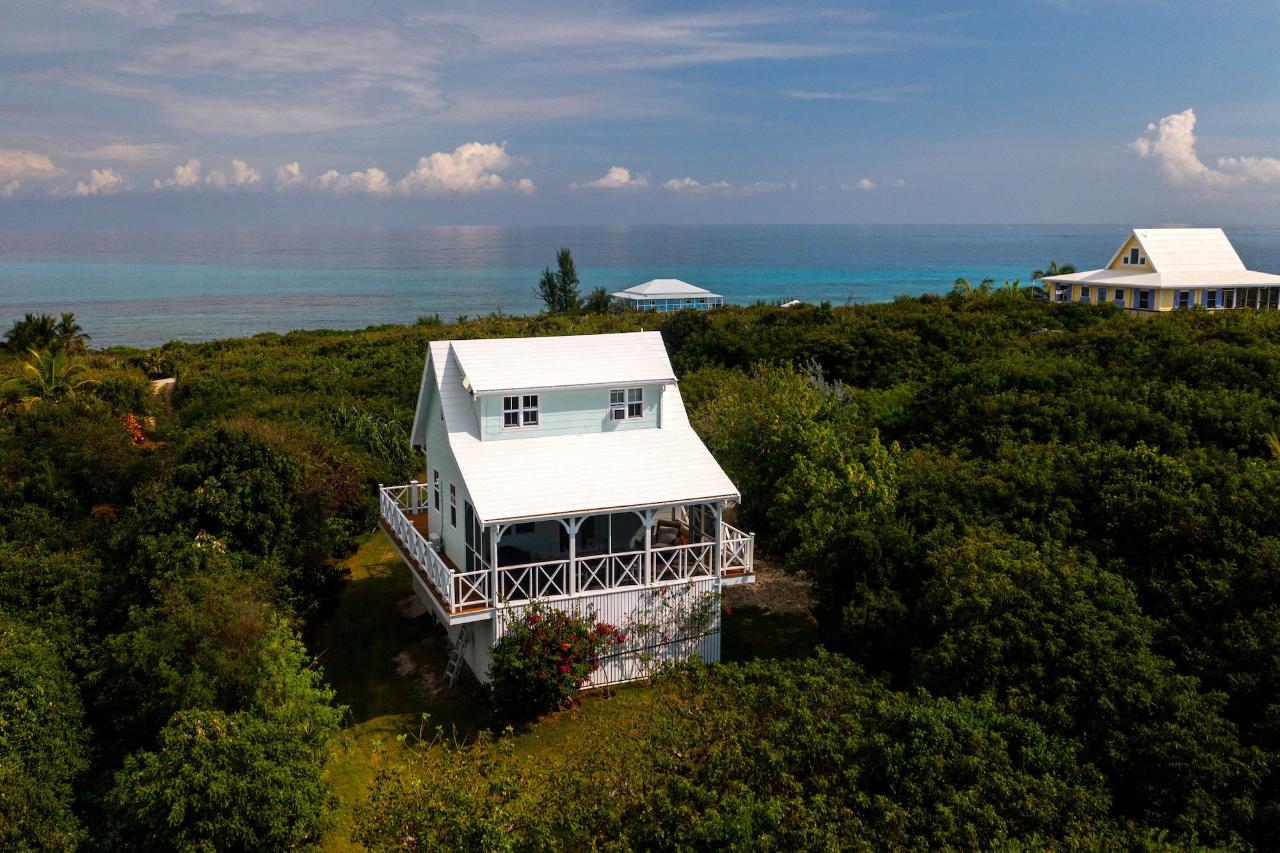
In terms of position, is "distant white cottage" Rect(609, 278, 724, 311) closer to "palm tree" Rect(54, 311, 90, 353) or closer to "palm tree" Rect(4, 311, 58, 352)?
"palm tree" Rect(54, 311, 90, 353)

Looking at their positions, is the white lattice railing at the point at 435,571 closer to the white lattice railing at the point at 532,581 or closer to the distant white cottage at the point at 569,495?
the distant white cottage at the point at 569,495

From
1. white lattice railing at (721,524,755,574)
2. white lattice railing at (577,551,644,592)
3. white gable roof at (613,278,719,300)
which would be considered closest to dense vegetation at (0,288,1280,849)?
white lattice railing at (721,524,755,574)

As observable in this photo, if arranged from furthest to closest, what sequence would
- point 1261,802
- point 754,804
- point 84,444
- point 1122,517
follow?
point 84,444 < point 1122,517 < point 1261,802 < point 754,804

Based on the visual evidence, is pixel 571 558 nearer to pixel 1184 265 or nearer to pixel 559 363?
pixel 559 363

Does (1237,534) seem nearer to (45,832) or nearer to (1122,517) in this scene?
(1122,517)

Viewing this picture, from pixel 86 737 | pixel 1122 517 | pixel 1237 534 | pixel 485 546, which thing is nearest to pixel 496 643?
pixel 485 546

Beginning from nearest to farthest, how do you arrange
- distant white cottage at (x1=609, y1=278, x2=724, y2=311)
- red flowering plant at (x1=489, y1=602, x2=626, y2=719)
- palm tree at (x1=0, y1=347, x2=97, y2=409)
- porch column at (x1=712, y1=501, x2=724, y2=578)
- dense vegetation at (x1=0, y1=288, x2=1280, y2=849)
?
dense vegetation at (x1=0, y1=288, x2=1280, y2=849) < red flowering plant at (x1=489, y1=602, x2=626, y2=719) < porch column at (x1=712, y1=501, x2=724, y2=578) < palm tree at (x1=0, y1=347, x2=97, y2=409) < distant white cottage at (x1=609, y1=278, x2=724, y2=311)
